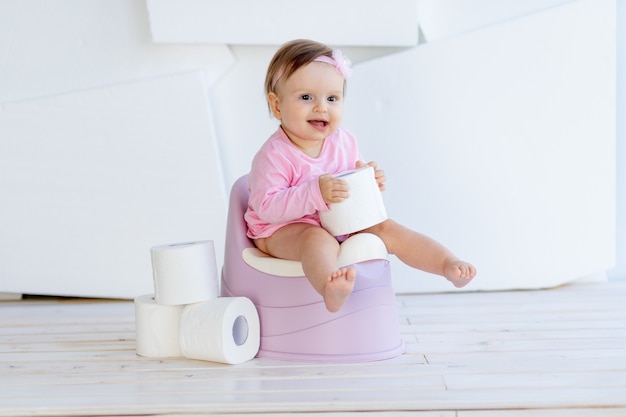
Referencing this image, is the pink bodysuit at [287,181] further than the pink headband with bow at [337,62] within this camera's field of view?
No

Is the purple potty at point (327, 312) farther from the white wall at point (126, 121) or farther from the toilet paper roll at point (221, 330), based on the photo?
the white wall at point (126, 121)

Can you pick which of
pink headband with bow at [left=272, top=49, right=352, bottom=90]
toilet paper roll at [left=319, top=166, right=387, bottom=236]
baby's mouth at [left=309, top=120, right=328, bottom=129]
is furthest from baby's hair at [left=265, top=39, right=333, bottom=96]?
toilet paper roll at [left=319, top=166, right=387, bottom=236]

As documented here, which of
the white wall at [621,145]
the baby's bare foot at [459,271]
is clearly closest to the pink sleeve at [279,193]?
the baby's bare foot at [459,271]

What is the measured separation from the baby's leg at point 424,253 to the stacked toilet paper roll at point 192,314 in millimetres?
379

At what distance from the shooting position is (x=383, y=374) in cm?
179

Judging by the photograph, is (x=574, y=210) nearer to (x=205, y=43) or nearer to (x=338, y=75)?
(x=338, y=75)

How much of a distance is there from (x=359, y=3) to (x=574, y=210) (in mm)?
990

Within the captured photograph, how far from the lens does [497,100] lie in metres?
2.73

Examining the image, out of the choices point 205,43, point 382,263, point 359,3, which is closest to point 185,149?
point 205,43

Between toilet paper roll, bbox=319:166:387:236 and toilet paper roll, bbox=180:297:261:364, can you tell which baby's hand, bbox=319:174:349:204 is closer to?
toilet paper roll, bbox=319:166:387:236

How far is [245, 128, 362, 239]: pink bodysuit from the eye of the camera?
1.97m

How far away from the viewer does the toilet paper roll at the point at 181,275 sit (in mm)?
2023

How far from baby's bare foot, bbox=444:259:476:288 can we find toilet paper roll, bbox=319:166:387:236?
215 mm

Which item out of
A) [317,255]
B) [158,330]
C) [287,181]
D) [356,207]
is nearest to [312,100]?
[287,181]
